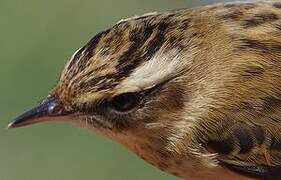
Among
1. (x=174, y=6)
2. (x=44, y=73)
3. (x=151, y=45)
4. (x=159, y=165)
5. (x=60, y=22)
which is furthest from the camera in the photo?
(x=174, y=6)

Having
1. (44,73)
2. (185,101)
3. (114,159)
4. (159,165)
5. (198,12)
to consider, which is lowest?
(114,159)

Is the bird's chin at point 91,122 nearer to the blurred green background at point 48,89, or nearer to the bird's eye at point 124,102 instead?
the bird's eye at point 124,102

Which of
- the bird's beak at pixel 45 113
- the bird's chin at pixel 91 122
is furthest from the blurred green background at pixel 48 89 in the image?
the bird's chin at pixel 91 122

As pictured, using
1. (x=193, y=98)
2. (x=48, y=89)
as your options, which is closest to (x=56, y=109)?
(x=193, y=98)

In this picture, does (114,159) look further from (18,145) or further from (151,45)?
(151,45)

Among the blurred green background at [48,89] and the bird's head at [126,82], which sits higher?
the bird's head at [126,82]

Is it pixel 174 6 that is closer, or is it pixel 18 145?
pixel 18 145

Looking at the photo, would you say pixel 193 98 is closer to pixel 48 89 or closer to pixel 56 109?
pixel 56 109

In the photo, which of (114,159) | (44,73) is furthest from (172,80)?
(44,73)
